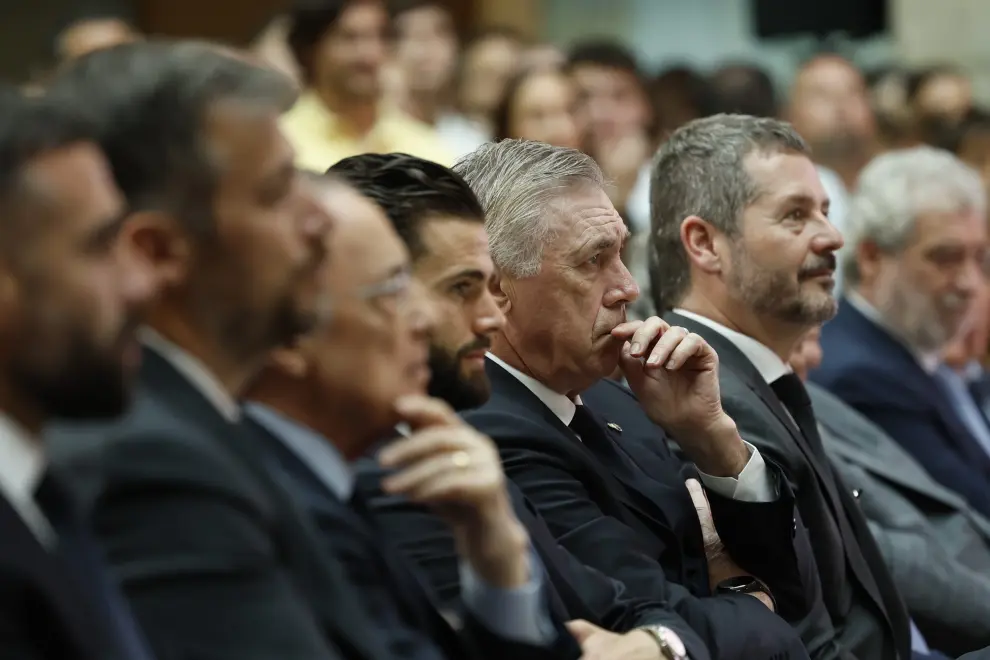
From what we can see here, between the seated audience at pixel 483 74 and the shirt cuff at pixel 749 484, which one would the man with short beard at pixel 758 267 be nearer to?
the shirt cuff at pixel 749 484

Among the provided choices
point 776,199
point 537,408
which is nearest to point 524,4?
point 776,199

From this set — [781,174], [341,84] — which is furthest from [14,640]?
[341,84]

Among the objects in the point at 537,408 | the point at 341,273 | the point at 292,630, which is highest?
the point at 341,273

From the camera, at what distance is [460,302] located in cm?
261

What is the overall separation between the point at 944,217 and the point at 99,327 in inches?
151

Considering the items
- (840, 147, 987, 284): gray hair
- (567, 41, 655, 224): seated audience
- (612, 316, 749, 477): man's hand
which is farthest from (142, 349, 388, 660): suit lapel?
(567, 41, 655, 224): seated audience

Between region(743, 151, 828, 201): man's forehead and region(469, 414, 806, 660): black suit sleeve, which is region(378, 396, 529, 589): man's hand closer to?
region(469, 414, 806, 660): black suit sleeve

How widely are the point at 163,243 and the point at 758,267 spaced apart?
2004 millimetres

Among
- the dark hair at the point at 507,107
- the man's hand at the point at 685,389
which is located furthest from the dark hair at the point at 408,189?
the dark hair at the point at 507,107

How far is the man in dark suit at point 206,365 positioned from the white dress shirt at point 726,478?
1030mm

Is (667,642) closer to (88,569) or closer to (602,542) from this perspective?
(602,542)

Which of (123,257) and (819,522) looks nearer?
(123,257)

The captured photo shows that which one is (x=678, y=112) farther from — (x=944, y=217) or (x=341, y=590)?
(x=341, y=590)

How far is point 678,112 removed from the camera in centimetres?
880
